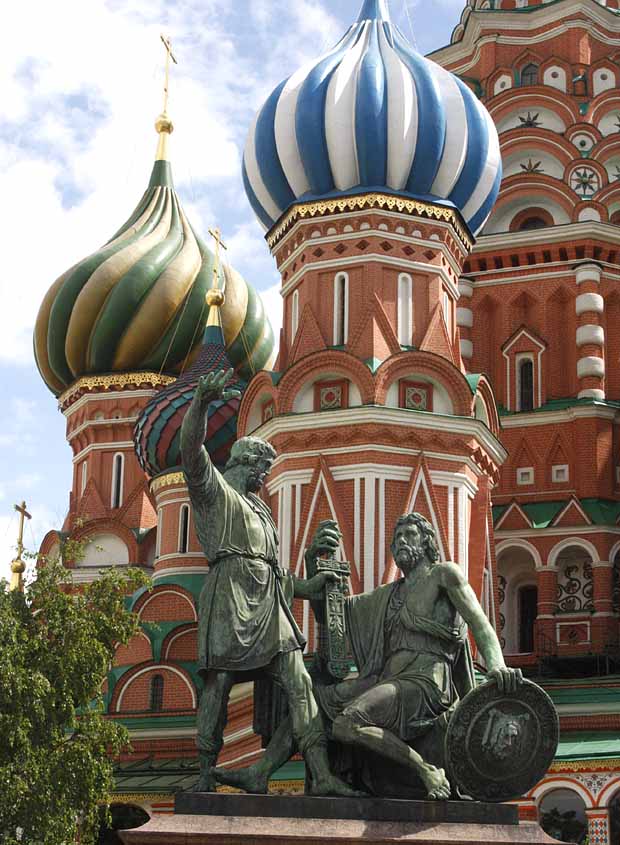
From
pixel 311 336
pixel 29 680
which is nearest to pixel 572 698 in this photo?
pixel 311 336

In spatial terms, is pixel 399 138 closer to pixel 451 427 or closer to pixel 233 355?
pixel 451 427

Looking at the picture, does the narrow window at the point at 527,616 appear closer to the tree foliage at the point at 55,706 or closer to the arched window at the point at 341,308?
the arched window at the point at 341,308

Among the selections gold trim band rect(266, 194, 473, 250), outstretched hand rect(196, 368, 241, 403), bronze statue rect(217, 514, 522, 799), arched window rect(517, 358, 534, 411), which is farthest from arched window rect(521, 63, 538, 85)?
outstretched hand rect(196, 368, 241, 403)

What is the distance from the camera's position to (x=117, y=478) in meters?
29.5

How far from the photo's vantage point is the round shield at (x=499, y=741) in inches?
299

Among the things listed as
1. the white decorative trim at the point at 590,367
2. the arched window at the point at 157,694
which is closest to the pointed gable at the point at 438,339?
the white decorative trim at the point at 590,367

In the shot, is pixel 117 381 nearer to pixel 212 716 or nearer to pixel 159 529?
pixel 159 529

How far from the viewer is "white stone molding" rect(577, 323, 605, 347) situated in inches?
979

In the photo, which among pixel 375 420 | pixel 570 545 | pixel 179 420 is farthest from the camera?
pixel 179 420

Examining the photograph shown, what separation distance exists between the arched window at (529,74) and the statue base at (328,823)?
2144 cm

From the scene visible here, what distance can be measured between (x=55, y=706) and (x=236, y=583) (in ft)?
30.6

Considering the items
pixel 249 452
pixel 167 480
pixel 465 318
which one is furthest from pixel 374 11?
pixel 249 452

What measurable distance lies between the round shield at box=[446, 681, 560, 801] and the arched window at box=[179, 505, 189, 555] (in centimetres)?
1856

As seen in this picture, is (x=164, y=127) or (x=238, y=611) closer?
(x=238, y=611)
